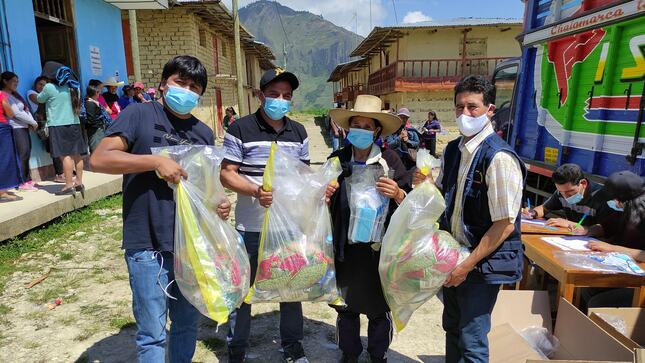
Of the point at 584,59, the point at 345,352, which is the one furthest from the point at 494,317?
the point at 584,59

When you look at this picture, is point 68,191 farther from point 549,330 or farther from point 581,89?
point 581,89

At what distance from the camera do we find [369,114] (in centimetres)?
213

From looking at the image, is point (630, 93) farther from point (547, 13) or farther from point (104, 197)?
point (104, 197)

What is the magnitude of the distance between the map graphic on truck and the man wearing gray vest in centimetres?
214

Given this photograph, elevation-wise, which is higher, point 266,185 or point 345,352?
point 266,185

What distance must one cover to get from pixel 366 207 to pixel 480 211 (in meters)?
0.54

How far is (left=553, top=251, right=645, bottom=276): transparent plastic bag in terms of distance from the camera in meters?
2.33

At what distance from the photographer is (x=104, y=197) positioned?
20.9 ft

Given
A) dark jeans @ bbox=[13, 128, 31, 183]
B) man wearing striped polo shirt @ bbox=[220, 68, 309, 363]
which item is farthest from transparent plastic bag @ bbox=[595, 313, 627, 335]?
dark jeans @ bbox=[13, 128, 31, 183]

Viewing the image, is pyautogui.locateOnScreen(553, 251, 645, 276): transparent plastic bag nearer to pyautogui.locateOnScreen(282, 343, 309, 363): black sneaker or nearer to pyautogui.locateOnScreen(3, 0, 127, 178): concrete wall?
pyautogui.locateOnScreen(282, 343, 309, 363): black sneaker

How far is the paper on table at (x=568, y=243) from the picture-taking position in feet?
8.83

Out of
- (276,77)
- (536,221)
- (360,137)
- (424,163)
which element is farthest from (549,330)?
(276,77)

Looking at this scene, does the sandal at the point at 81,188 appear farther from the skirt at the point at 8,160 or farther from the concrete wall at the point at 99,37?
the concrete wall at the point at 99,37

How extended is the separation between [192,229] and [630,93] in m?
3.47
